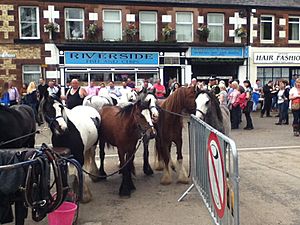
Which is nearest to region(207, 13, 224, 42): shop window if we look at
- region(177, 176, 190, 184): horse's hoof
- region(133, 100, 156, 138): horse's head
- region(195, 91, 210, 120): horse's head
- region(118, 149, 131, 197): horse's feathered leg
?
region(195, 91, 210, 120): horse's head

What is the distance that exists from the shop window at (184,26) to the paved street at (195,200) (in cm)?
1358

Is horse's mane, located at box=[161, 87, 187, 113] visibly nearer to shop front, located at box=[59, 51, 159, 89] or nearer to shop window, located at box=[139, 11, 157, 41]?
shop front, located at box=[59, 51, 159, 89]

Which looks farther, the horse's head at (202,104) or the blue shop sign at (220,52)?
the blue shop sign at (220,52)

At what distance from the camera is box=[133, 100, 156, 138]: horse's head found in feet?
18.5

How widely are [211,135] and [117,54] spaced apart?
16.4 meters

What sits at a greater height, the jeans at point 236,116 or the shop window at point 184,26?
the shop window at point 184,26

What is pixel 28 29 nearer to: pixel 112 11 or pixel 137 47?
pixel 112 11

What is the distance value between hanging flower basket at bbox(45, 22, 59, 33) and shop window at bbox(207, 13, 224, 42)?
8.97m

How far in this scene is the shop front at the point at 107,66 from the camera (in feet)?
63.5

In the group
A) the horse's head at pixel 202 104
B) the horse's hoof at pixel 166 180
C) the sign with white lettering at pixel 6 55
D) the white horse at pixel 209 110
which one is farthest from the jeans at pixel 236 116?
the sign with white lettering at pixel 6 55

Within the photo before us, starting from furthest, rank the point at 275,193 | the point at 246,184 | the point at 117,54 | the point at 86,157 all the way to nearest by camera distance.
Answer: the point at 117,54 < the point at 86,157 < the point at 246,184 < the point at 275,193

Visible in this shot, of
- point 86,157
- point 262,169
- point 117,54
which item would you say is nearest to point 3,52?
point 117,54

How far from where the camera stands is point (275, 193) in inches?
229

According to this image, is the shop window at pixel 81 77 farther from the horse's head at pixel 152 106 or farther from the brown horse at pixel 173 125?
the horse's head at pixel 152 106
